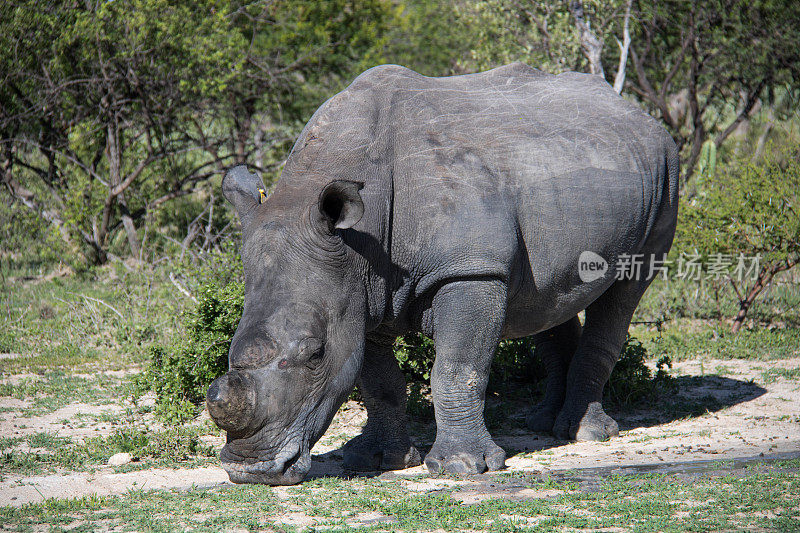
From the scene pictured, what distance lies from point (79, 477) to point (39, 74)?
933cm

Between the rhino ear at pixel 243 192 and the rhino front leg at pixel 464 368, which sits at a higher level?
the rhino ear at pixel 243 192

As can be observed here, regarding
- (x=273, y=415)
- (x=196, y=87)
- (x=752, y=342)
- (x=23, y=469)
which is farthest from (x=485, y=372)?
(x=196, y=87)

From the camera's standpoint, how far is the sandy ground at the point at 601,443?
5266 mm

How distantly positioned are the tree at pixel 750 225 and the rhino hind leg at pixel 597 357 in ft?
12.2

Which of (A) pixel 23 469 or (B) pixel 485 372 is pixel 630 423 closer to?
(B) pixel 485 372

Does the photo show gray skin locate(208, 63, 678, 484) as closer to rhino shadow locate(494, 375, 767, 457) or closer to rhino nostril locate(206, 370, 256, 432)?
rhino nostril locate(206, 370, 256, 432)

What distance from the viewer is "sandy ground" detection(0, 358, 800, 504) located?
5266mm

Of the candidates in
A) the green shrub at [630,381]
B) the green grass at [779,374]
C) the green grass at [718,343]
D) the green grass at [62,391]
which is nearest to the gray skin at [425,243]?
the green shrub at [630,381]

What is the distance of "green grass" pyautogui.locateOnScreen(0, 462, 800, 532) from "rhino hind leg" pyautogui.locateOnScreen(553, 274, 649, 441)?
1.48 metres

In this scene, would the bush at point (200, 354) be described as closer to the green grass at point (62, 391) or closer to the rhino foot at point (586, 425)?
the green grass at point (62, 391)

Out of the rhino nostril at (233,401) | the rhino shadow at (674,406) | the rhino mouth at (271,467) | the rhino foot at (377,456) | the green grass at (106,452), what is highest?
the rhino nostril at (233,401)

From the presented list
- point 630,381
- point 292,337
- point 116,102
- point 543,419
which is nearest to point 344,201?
point 292,337

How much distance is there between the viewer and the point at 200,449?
6.01m

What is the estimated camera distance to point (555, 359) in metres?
7.27
